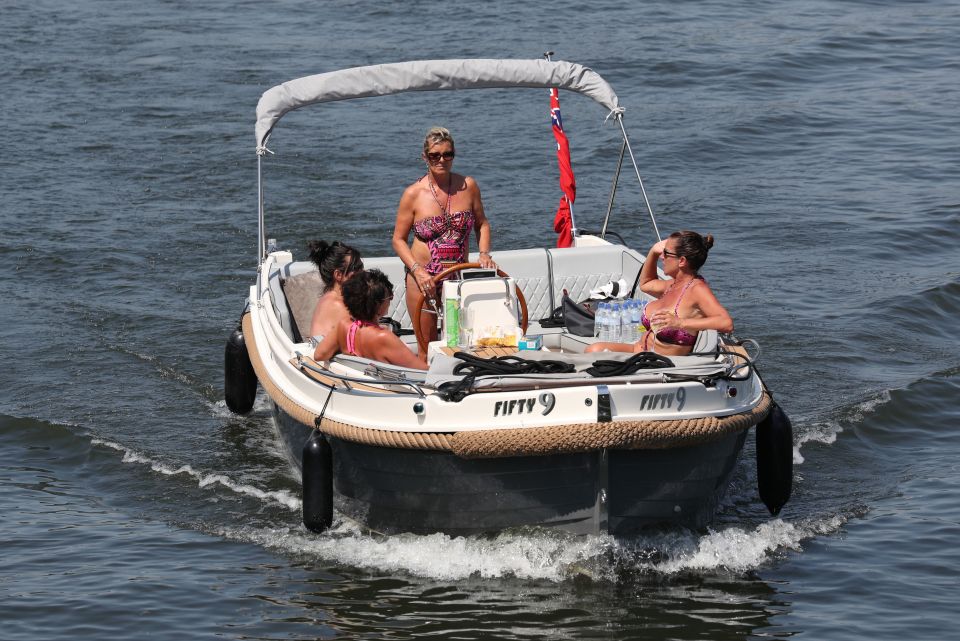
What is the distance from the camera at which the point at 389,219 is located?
566 inches

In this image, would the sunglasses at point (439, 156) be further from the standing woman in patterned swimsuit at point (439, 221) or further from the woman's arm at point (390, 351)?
the woman's arm at point (390, 351)

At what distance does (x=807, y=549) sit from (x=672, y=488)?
47.5 inches

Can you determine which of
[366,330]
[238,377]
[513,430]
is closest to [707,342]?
[513,430]

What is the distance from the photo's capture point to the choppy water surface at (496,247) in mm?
7055

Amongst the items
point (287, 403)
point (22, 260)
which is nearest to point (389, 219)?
point (22, 260)

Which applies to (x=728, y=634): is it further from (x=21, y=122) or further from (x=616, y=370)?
(x=21, y=122)

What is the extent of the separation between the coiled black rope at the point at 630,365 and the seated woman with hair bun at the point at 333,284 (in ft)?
5.61

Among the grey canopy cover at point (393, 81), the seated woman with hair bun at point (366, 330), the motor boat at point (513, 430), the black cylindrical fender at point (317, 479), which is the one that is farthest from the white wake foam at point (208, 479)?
the grey canopy cover at point (393, 81)

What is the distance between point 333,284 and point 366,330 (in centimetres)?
89

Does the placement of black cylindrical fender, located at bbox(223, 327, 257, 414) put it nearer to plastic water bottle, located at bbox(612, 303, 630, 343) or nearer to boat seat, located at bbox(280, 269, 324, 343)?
boat seat, located at bbox(280, 269, 324, 343)

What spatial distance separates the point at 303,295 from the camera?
30.2 ft

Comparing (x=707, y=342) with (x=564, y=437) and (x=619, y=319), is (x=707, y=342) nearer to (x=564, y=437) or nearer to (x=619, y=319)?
(x=619, y=319)

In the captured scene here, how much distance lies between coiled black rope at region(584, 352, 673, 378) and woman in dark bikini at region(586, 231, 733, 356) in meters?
0.49

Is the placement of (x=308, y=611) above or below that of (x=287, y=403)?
below
